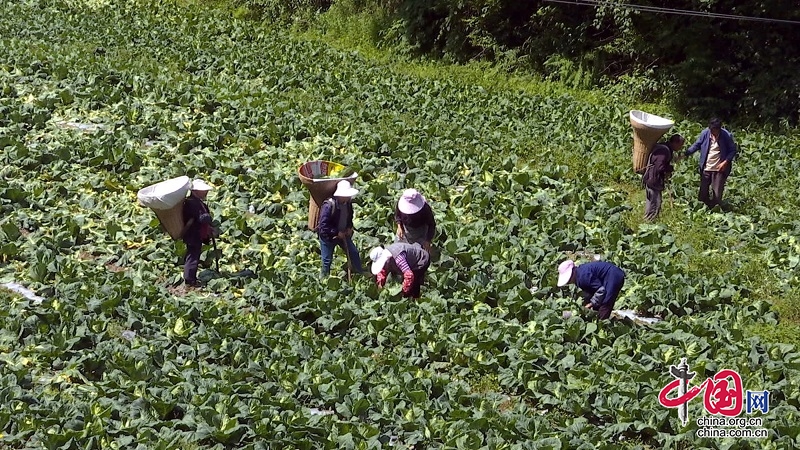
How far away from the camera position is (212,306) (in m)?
10.1

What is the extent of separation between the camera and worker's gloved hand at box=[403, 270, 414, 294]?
10180 mm

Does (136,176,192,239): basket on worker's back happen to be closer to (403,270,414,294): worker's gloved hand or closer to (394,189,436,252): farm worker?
(394,189,436,252): farm worker

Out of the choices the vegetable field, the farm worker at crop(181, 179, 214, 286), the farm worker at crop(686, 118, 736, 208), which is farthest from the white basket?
the farm worker at crop(686, 118, 736, 208)

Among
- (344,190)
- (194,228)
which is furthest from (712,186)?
(194,228)

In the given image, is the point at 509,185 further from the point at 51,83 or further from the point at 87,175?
the point at 51,83

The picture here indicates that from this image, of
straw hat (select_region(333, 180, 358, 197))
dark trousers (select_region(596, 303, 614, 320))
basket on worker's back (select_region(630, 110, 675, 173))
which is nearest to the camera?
dark trousers (select_region(596, 303, 614, 320))

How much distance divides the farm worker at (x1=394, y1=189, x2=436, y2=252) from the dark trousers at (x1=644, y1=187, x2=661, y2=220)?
4100 mm

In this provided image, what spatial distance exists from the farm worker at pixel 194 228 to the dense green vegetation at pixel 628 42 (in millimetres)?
9456

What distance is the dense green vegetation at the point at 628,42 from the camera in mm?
19469

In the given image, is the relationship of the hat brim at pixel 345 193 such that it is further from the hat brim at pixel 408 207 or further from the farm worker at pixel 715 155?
the farm worker at pixel 715 155

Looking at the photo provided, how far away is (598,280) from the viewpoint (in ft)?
31.4

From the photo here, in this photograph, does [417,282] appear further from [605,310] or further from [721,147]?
[721,147]

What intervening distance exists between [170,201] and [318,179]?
176 cm

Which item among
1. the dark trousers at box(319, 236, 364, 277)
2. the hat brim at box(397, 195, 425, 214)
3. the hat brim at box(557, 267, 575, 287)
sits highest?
the hat brim at box(397, 195, 425, 214)
